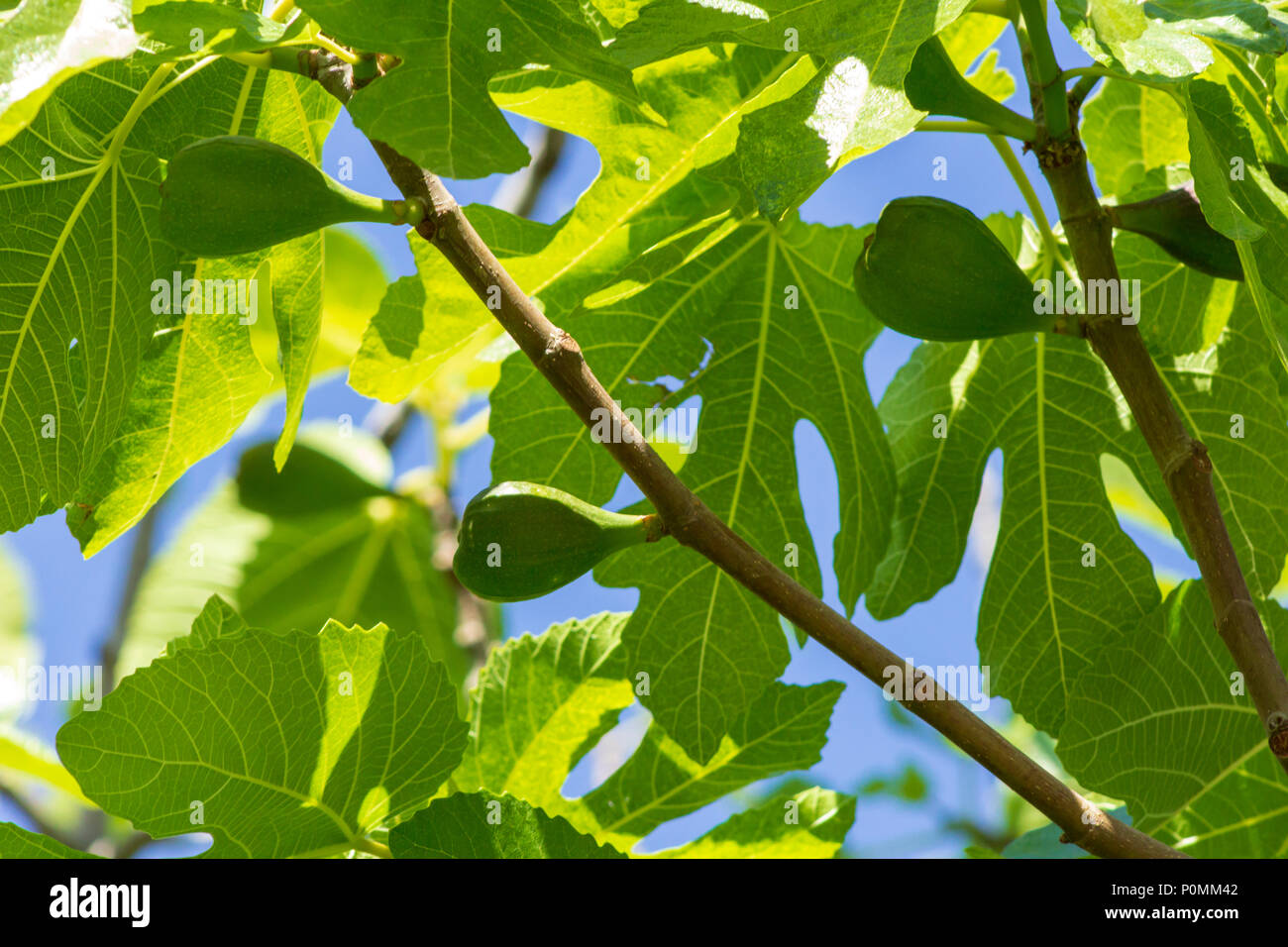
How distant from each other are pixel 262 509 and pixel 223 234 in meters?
2.38

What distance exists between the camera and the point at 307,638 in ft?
4.99

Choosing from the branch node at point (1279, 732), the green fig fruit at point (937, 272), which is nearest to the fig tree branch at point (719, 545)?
the branch node at point (1279, 732)

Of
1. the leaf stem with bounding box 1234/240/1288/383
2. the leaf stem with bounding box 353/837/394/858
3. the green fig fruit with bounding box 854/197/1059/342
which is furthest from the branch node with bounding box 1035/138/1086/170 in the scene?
the leaf stem with bounding box 353/837/394/858

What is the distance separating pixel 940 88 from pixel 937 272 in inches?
8.4

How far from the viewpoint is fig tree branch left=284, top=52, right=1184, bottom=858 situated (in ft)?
4.15

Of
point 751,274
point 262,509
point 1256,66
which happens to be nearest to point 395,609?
point 262,509

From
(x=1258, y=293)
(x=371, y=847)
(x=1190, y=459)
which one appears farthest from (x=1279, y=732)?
(x=371, y=847)

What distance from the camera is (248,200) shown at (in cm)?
130

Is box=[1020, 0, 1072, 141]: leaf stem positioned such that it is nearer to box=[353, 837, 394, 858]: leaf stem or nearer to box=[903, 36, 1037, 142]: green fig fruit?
box=[903, 36, 1037, 142]: green fig fruit

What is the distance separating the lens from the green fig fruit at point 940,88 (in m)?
1.49

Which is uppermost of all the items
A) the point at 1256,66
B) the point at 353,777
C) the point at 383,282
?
the point at 383,282

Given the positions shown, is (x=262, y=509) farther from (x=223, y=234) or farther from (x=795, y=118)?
(x=795, y=118)

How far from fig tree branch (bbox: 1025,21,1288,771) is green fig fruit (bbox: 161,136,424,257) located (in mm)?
746

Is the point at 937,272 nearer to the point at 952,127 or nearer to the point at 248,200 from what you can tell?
the point at 952,127
